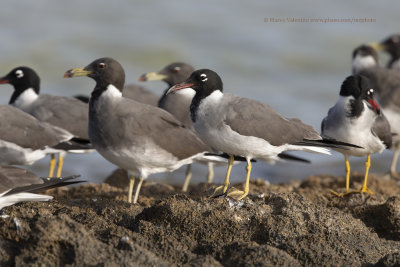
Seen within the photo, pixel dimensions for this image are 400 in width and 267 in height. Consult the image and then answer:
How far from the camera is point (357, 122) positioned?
27.0 feet

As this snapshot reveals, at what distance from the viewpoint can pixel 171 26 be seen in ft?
80.7

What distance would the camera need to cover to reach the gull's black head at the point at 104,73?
8.29m

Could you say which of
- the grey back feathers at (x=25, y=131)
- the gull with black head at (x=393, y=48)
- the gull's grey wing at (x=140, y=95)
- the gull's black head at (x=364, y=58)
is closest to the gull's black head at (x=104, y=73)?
the grey back feathers at (x=25, y=131)

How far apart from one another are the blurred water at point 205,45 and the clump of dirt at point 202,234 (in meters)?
11.5

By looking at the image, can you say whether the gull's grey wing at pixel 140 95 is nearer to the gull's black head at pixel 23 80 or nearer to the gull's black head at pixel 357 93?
the gull's black head at pixel 23 80

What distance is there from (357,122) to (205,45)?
15.7m

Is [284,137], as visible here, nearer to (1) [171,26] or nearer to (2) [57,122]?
(2) [57,122]

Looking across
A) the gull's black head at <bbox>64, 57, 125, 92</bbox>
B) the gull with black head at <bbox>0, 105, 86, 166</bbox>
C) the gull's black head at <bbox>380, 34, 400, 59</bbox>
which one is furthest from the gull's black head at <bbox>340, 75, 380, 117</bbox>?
the gull's black head at <bbox>380, 34, 400, 59</bbox>

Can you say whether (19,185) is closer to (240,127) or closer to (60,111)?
(240,127)

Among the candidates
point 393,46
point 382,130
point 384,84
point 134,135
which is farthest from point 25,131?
point 393,46

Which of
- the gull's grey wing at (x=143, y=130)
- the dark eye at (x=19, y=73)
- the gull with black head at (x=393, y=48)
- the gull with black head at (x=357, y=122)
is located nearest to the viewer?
the gull's grey wing at (x=143, y=130)

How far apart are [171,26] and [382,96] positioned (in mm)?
13707

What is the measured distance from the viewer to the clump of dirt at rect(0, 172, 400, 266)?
4.81 metres

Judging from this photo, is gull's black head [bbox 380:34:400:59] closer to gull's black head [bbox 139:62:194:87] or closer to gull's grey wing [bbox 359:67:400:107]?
gull's grey wing [bbox 359:67:400:107]
